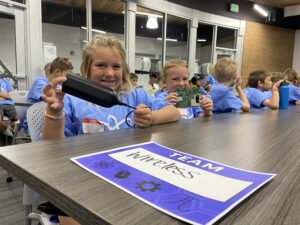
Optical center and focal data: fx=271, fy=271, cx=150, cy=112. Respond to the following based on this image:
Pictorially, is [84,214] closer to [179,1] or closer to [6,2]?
[6,2]

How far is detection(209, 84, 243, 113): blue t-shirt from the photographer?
203cm

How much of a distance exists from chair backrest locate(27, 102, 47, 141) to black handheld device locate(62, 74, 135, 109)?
72cm

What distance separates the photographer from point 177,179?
50 centimetres

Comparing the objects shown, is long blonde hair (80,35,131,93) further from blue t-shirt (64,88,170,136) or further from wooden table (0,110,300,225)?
wooden table (0,110,300,225)

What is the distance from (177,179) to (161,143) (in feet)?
0.93

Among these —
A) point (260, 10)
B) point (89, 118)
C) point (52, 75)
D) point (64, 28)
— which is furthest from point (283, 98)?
point (260, 10)

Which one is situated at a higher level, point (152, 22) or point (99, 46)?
point (152, 22)

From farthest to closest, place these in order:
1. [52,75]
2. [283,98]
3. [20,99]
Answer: [52,75], [20,99], [283,98]

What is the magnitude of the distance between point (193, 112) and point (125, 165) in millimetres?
1297

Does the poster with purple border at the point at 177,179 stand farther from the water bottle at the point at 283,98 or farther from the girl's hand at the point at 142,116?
the water bottle at the point at 283,98

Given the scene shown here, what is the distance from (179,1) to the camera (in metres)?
5.95

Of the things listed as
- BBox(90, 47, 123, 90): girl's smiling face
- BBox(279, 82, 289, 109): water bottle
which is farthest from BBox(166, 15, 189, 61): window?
BBox(90, 47, 123, 90): girl's smiling face

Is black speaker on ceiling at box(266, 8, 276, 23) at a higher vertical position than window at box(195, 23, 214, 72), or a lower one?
higher

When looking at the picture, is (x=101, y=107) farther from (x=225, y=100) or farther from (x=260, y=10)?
(x=260, y=10)
